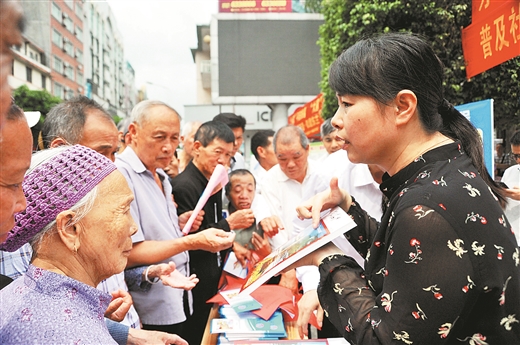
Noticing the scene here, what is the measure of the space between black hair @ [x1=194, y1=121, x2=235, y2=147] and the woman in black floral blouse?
1921 millimetres

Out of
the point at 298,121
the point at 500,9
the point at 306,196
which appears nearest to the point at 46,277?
the point at 306,196

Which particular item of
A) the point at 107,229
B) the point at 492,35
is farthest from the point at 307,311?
the point at 492,35

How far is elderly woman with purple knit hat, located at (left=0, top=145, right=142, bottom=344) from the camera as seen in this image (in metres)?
0.91

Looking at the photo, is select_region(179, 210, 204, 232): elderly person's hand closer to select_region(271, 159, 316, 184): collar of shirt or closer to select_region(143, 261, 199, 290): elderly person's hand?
select_region(143, 261, 199, 290): elderly person's hand

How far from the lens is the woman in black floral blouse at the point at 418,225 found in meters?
0.89

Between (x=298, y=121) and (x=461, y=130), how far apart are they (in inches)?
423

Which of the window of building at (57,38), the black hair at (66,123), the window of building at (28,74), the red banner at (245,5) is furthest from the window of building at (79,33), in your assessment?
the black hair at (66,123)

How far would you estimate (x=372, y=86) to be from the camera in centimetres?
109

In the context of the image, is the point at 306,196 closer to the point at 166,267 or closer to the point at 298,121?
A: the point at 166,267

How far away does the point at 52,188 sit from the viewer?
1.02 metres

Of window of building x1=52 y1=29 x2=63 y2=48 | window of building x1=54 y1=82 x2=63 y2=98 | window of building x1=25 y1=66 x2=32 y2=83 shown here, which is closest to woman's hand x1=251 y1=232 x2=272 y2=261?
window of building x1=25 y1=66 x2=32 y2=83

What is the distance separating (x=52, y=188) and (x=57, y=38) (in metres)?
41.3

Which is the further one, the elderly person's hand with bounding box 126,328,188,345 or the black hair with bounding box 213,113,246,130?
the black hair with bounding box 213,113,246,130

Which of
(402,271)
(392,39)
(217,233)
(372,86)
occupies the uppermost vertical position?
(392,39)
